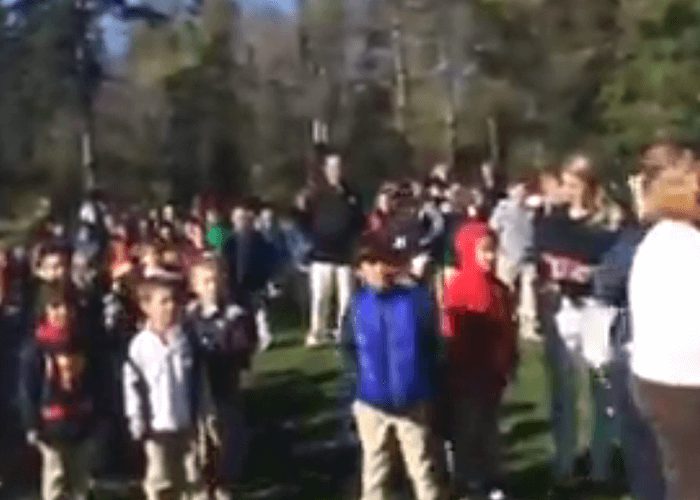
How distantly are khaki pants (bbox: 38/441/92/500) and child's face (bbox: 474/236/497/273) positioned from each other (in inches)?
89.8

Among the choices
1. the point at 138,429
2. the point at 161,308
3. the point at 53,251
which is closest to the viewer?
the point at 161,308

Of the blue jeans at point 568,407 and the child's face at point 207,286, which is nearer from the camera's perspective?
the child's face at point 207,286

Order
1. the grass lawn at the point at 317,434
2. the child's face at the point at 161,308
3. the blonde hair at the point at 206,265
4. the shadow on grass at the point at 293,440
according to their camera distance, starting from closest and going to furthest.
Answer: the child's face at the point at 161,308
the blonde hair at the point at 206,265
the grass lawn at the point at 317,434
the shadow on grass at the point at 293,440

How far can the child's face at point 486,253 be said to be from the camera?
12156 millimetres

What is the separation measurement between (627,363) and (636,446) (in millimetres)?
402

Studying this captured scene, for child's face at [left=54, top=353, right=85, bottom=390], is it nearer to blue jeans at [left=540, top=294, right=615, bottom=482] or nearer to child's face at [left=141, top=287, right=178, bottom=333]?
child's face at [left=141, top=287, right=178, bottom=333]

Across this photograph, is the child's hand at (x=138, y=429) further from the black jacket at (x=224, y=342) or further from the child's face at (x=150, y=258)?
the child's face at (x=150, y=258)

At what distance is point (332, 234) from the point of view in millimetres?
20625

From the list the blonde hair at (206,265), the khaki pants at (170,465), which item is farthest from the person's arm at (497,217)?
the khaki pants at (170,465)

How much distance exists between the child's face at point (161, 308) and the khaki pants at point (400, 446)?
3.59 ft

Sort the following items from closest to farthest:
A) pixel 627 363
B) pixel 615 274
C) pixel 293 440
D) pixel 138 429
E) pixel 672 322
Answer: pixel 672 322
pixel 627 363
pixel 615 274
pixel 138 429
pixel 293 440

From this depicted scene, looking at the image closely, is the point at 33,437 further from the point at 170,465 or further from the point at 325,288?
the point at 325,288

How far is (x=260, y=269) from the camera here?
809 inches

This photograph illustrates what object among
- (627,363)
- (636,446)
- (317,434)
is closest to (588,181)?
(627,363)
